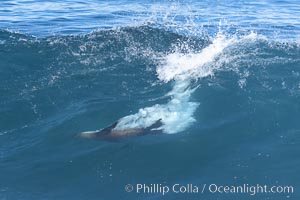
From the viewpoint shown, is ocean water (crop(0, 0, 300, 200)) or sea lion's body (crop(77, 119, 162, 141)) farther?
sea lion's body (crop(77, 119, 162, 141))

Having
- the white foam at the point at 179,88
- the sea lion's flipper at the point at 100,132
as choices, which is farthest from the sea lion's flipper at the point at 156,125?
the sea lion's flipper at the point at 100,132

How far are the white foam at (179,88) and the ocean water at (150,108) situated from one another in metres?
0.04

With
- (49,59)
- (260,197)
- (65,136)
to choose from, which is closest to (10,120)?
(65,136)

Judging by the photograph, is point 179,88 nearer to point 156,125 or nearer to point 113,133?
point 156,125

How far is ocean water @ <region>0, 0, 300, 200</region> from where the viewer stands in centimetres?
1229

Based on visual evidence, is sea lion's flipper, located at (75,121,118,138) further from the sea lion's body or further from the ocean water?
the ocean water

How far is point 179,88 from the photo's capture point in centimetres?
1750

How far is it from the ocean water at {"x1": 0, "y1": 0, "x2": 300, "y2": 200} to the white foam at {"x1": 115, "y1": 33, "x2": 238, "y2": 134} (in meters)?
0.04

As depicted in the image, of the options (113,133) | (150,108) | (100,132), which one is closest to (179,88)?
(150,108)

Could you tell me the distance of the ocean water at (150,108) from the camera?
40.3 feet

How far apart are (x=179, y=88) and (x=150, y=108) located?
207cm

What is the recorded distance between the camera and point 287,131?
14.5 metres

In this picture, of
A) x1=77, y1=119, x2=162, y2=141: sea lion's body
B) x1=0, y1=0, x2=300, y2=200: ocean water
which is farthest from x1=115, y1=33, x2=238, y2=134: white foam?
x1=77, y1=119, x2=162, y2=141: sea lion's body

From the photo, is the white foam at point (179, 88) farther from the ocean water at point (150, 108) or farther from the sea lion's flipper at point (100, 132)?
the sea lion's flipper at point (100, 132)
